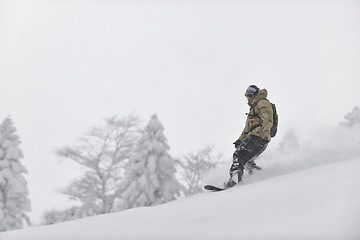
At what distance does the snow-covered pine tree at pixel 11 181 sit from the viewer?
23.8 meters

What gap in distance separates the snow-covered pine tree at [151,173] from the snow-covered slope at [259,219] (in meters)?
18.6

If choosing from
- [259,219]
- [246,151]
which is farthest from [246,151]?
[259,219]

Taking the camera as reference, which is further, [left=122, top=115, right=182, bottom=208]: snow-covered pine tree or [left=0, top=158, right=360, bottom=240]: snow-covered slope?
[left=122, top=115, right=182, bottom=208]: snow-covered pine tree

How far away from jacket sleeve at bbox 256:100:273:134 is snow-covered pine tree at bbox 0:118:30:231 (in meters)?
21.3

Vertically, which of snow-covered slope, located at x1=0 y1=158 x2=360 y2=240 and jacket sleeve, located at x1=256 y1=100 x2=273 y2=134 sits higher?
jacket sleeve, located at x1=256 y1=100 x2=273 y2=134

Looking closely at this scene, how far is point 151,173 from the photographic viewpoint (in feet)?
79.6

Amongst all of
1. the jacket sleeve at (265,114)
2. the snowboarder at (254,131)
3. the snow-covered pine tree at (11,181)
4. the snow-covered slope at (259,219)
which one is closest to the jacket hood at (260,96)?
the snowboarder at (254,131)

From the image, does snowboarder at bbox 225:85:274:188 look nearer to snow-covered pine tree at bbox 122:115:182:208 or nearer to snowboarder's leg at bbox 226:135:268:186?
snowboarder's leg at bbox 226:135:268:186

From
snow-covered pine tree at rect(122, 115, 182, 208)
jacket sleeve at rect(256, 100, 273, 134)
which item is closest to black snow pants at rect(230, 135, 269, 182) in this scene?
jacket sleeve at rect(256, 100, 273, 134)

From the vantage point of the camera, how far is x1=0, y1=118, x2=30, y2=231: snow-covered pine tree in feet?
78.0

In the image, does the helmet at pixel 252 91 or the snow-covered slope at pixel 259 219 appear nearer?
the snow-covered slope at pixel 259 219

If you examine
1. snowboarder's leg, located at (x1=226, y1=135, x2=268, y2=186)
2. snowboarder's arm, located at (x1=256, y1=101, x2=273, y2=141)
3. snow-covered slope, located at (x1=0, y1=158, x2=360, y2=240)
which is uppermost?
snowboarder's arm, located at (x1=256, y1=101, x2=273, y2=141)

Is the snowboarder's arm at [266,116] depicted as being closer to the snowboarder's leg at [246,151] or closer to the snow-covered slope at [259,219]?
the snowboarder's leg at [246,151]

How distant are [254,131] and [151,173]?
17531 mm
